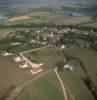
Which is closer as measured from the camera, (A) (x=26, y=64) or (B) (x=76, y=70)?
(B) (x=76, y=70)

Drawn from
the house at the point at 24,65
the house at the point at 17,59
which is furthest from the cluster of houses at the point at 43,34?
the house at the point at 24,65

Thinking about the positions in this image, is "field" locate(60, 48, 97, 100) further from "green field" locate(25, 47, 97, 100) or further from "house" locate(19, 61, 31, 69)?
"house" locate(19, 61, 31, 69)

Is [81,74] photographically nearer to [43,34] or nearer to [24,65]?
[24,65]

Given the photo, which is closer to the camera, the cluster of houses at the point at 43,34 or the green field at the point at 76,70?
the green field at the point at 76,70

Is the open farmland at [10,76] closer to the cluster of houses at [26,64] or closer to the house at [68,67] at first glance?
the cluster of houses at [26,64]

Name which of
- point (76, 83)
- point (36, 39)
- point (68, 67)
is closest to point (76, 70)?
point (68, 67)
